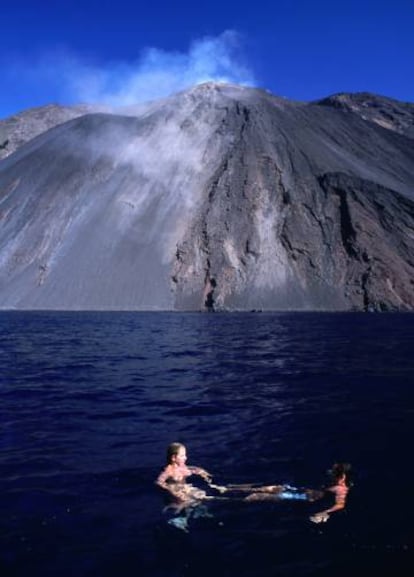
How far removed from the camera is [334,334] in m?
37.5

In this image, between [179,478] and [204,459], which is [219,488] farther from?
[204,459]

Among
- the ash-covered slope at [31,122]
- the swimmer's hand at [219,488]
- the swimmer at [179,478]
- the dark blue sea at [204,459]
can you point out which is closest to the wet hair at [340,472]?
the dark blue sea at [204,459]

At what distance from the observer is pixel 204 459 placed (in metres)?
11.2

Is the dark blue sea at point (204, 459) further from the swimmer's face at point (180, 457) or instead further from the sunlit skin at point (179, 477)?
the swimmer's face at point (180, 457)

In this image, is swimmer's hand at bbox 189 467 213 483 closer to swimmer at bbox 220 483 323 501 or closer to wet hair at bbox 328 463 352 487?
swimmer at bbox 220 483 323 501

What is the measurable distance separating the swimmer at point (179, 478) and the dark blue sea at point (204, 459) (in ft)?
0.91

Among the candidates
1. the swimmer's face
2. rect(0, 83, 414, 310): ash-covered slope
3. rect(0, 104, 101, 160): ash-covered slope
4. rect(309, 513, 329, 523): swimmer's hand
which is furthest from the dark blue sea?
rect(0, 104, 101, 160): ash-covered slope

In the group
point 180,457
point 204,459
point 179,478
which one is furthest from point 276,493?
point 204,459

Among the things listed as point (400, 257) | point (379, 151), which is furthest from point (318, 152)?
point (400, 257)

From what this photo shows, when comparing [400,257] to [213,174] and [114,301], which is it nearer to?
[213,174]

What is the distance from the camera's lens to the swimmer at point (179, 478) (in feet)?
30.3

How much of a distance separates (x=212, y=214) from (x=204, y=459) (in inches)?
2920

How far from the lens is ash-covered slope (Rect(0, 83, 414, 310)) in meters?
74.6

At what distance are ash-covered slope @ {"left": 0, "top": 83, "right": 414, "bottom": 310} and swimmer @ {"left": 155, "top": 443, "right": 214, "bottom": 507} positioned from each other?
61.5m
